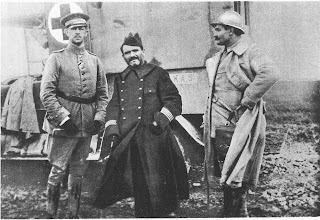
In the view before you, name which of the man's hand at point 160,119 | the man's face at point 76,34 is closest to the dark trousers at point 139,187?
the man's hand at point 160,119

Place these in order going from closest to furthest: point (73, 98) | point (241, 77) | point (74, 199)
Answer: point (241, 77) < point (73, 98) < point (74, 199)

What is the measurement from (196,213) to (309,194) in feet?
4.03

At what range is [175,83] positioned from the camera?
190 inches

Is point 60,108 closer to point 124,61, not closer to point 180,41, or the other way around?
point 124,61

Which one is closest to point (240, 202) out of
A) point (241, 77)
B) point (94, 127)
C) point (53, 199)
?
point (241, 77)

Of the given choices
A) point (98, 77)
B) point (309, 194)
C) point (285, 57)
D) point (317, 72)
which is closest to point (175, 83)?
point (98, 77)

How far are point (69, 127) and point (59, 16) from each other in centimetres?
124

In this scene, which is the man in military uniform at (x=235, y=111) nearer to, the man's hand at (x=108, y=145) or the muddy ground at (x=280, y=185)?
the muddy ground at (x=280, y=185)

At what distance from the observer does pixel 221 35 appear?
4.63m

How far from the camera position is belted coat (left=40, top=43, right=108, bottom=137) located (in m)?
4.71

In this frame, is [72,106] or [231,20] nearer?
[231,20]

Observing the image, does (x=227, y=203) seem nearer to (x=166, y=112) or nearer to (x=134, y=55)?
(x=166, y=112)

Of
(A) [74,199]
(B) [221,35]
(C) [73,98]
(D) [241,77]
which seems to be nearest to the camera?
(D) [241,77]

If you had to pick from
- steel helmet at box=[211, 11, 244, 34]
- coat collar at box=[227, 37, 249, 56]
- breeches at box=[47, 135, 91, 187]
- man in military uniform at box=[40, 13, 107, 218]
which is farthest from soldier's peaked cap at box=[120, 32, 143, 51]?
breeches at box=[47, 135, 91, 187]
